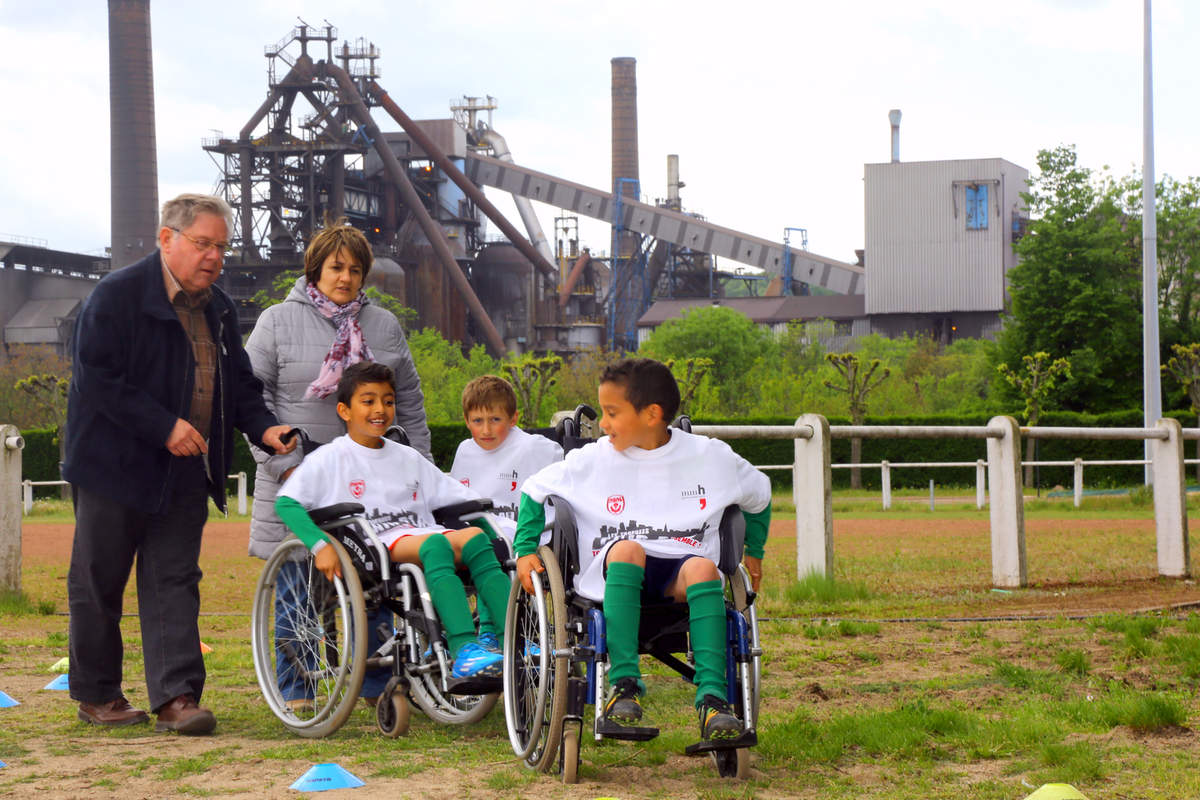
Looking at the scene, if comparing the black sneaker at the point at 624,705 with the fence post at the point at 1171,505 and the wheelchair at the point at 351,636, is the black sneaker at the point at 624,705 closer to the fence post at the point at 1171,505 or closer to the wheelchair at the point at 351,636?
the wheelchair at the point at 351,636

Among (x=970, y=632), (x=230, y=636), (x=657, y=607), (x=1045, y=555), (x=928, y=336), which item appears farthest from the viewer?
(x=928, y=336)

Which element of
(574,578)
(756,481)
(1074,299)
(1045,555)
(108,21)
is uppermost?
(108,21)

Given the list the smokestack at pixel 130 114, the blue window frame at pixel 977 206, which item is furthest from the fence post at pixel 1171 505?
the smokestack at pixel 130 114

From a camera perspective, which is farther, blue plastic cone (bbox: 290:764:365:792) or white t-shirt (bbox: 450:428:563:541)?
white t-shirt (bbox: 450:428:563:541)

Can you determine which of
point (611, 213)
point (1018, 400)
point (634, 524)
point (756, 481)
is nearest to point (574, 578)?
point (634, 524)

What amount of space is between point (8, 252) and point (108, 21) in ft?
50.6

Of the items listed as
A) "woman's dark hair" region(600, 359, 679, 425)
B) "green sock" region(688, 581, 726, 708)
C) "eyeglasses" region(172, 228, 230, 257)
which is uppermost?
"eyeglasses" region(172, 228, 230, 257)

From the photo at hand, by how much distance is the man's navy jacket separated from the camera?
4.48m

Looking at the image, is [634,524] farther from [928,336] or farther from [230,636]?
[928,336]

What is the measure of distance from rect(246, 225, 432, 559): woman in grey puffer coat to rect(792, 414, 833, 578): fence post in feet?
10.4

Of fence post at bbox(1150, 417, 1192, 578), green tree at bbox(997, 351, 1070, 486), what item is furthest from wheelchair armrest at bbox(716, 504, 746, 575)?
green tree at bbox(997, 351, 1070, 486)

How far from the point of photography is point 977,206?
57938 mm

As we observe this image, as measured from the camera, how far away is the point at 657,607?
3871mm

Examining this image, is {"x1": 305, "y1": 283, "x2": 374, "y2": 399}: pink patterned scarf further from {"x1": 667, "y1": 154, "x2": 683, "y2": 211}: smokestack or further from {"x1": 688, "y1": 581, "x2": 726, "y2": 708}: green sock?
{"x1": 667, "y1": 154, "x2": 683, "y2": 211}: smokestack
